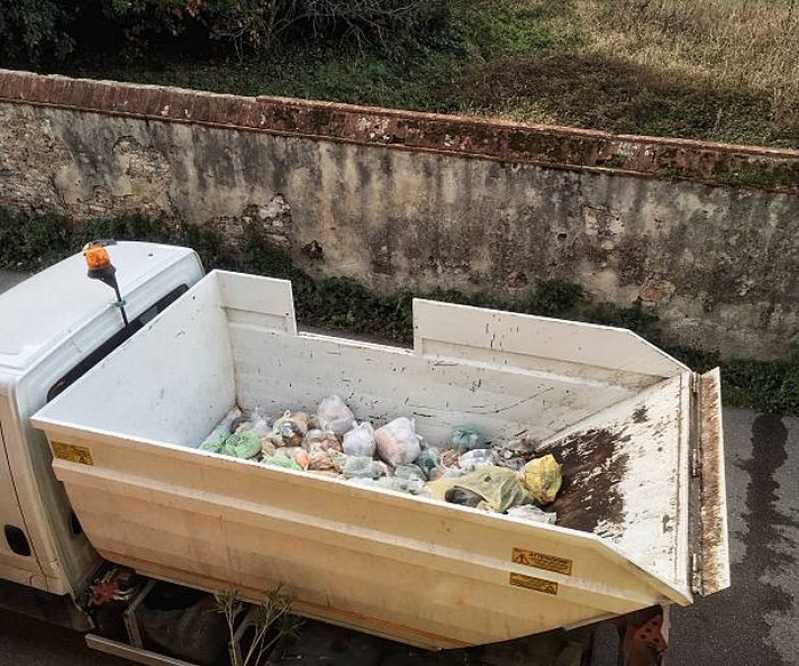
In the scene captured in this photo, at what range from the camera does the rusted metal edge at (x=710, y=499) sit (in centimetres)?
288

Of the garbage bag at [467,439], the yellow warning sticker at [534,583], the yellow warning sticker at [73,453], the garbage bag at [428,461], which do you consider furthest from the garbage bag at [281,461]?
the yellow warning sticker at [534,583]

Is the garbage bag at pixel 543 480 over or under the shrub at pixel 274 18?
under

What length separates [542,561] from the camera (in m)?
2.96

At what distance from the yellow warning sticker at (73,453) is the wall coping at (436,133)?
3.99 metres

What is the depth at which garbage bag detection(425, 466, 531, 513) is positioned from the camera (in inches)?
160

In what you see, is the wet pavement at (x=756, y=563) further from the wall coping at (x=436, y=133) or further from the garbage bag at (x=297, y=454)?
the garbage bag at (x=297, y=454)

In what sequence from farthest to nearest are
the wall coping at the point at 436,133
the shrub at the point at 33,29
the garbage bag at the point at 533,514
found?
1. the shrub at the point at 33,29
2. the wall coping at the point at 436,133
3. the garbage bag at the point at 533,514

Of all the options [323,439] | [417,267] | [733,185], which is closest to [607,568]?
[323,439]

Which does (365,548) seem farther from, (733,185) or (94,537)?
(733,185)

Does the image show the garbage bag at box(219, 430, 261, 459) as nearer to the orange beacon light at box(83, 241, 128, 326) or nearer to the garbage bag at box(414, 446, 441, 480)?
the garbage bag at box(414, 446, 441, 480)

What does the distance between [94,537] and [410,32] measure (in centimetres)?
986

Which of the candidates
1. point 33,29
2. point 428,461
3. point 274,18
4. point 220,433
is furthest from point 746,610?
point 274,18

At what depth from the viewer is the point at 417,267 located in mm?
7145

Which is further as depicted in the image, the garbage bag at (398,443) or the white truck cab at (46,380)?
the garbage bag at (398,443)
